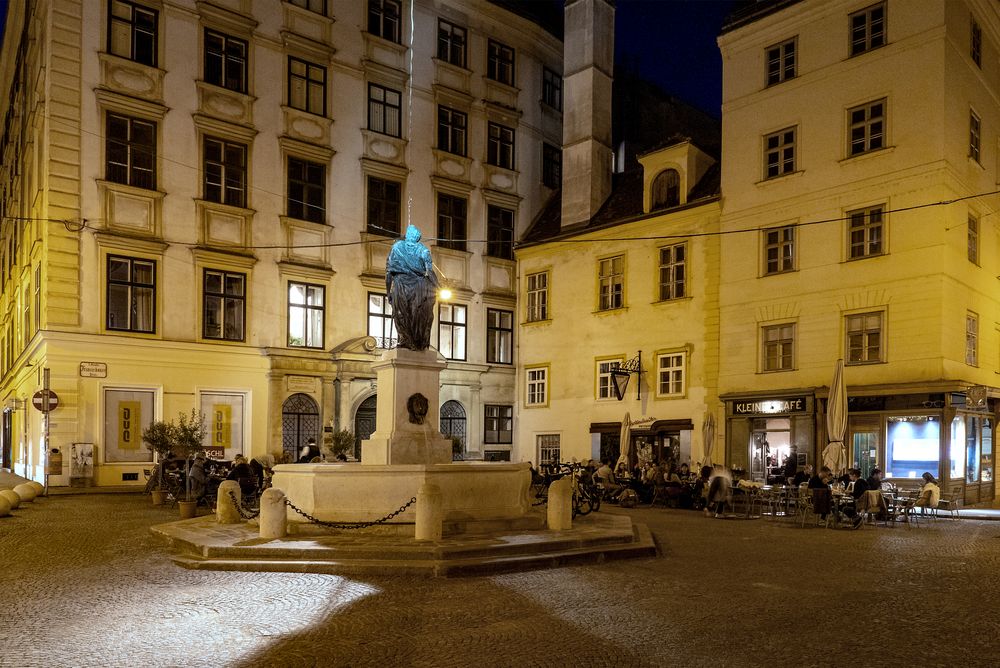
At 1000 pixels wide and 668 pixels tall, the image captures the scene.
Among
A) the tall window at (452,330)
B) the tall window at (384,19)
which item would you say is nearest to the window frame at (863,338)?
the tall window at (452,330)

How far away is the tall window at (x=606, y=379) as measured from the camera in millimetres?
27453

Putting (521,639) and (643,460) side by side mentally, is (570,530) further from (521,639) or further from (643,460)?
(643,460)

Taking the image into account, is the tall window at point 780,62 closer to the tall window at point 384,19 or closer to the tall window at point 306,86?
the tall window at point 384,19

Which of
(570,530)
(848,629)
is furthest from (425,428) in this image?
(848,629)

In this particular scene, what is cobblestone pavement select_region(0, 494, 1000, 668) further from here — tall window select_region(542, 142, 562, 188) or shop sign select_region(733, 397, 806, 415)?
tall window select_region(542, 142, 562, 188)

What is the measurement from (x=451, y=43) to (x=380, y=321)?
34.3 ft

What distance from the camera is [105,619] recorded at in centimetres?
786

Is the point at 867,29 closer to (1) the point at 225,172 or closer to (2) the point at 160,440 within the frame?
(1) the point at 225,172

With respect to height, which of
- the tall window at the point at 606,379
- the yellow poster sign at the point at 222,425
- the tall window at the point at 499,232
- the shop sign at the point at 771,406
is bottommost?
the yellow poster sign at the point at 222,425

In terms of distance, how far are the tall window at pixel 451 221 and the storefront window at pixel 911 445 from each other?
51.1 feet

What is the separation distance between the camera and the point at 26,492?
18.3 metres

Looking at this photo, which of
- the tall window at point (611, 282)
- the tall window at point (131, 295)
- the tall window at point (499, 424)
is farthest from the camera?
the tall window at point (499, 424)

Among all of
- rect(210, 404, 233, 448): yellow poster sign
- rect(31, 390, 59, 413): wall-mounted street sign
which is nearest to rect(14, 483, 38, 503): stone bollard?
rect(31, 390, 59, 413): wall-mounted street sign

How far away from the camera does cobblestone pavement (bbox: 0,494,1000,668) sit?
267 inches
